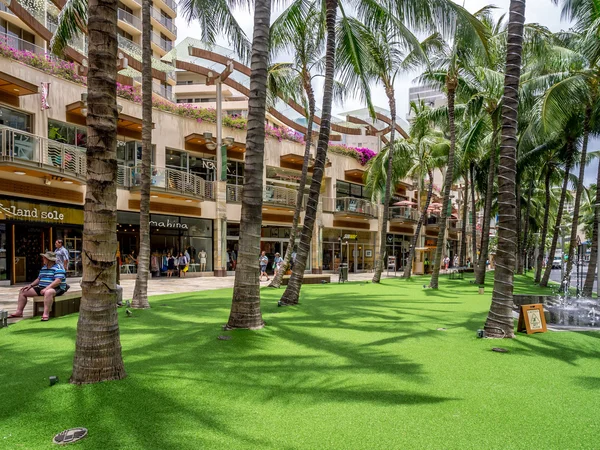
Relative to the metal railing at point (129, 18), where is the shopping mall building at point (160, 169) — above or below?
below

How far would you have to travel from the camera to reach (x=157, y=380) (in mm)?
5059

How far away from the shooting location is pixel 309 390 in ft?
16.1

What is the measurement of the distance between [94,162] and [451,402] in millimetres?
4360

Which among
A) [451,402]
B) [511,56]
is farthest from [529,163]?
[451,402]

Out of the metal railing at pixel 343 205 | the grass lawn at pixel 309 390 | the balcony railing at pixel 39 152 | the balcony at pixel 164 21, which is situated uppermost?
the balcony at pixel 164 21

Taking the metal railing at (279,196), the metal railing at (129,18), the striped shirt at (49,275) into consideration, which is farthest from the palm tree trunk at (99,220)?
the metal railing at (129,18)

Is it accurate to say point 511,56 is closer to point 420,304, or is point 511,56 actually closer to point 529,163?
point 420,304

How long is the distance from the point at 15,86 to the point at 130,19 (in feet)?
85.7

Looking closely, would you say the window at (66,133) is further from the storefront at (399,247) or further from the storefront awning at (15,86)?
the storefront at (399,247)

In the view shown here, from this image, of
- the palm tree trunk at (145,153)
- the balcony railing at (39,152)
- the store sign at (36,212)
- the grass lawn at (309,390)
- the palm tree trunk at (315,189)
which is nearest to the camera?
the grass lawn at (309,390)

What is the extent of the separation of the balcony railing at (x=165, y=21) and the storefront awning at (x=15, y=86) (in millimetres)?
29271

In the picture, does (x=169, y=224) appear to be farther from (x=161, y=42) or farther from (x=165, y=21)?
(x=165, y=21)

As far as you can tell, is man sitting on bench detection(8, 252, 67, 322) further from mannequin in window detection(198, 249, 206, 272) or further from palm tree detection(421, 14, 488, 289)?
mannequin in window detection(198, 249, 206, 272)

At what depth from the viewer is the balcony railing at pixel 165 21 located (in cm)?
4416
